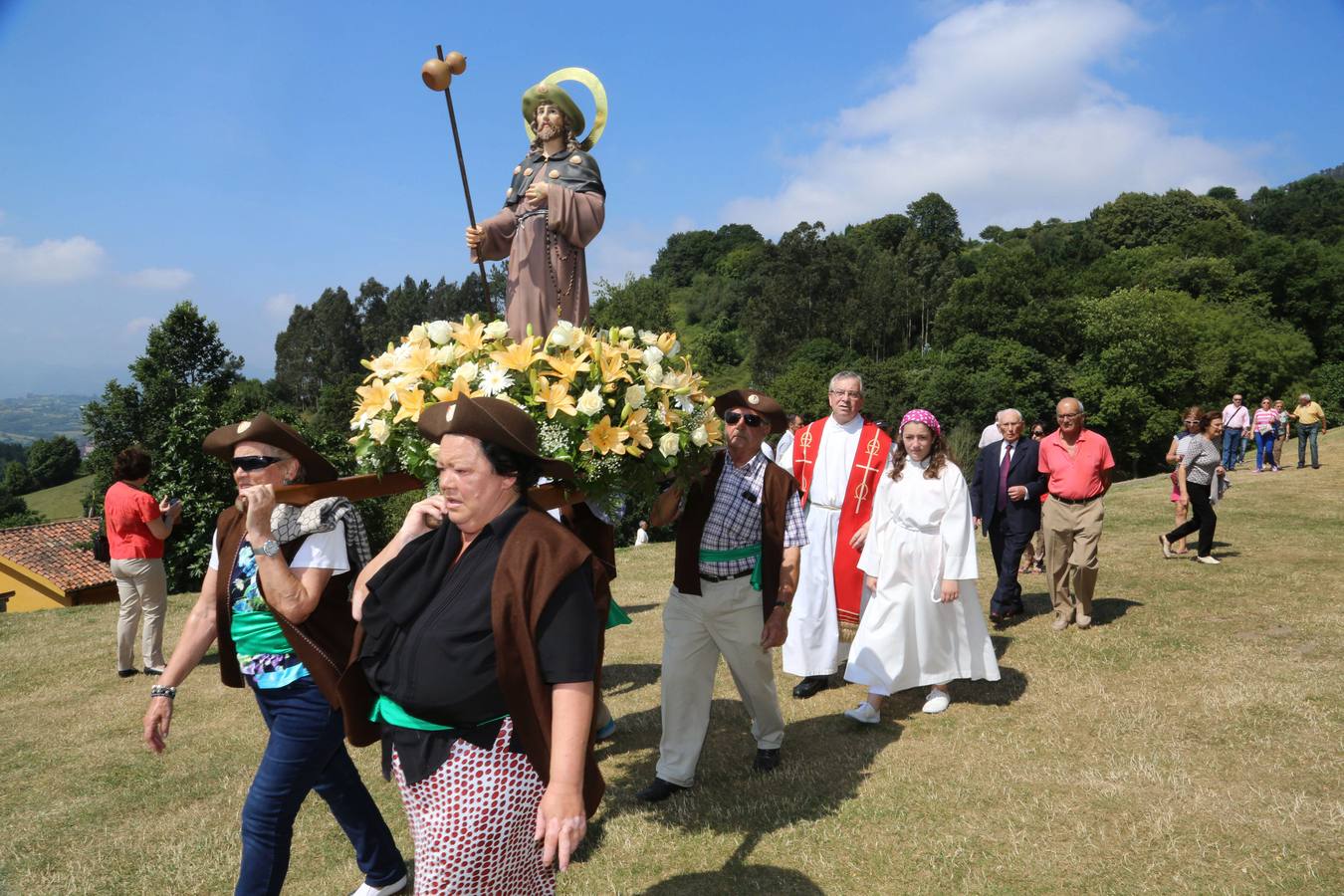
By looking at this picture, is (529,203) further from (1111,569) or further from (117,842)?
(1111,569)

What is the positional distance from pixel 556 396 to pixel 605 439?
275 millimetres

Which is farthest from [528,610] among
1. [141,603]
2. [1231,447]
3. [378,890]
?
[1231,447]

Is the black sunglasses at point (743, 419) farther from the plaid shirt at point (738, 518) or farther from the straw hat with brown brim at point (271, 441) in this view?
the straw hat with brown brim at point (271, 441)

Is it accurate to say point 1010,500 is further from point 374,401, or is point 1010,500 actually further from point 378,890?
point 374,401

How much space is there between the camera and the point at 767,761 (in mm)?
5594

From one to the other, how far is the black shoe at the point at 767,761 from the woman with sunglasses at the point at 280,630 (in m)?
2.72

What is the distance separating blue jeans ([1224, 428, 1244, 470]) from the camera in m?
20.6

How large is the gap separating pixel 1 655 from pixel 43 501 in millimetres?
90290

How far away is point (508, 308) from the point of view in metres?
5.36

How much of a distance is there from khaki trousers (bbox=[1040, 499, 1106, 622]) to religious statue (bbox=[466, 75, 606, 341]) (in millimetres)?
5508

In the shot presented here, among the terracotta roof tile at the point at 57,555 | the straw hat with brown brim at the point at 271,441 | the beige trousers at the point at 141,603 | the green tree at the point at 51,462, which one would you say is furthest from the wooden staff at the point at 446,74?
the green tree at the point at 51,462

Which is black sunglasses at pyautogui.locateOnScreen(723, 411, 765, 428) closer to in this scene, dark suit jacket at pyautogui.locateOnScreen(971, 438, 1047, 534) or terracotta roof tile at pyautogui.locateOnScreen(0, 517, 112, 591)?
dark suit jacket at pyautogui.locateOnScreen(971, 438, 1047, 534)

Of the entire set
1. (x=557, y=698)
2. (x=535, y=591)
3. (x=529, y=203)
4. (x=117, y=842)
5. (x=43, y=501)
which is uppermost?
(x=529, y=203)

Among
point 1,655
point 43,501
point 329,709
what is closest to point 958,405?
point 1,655
